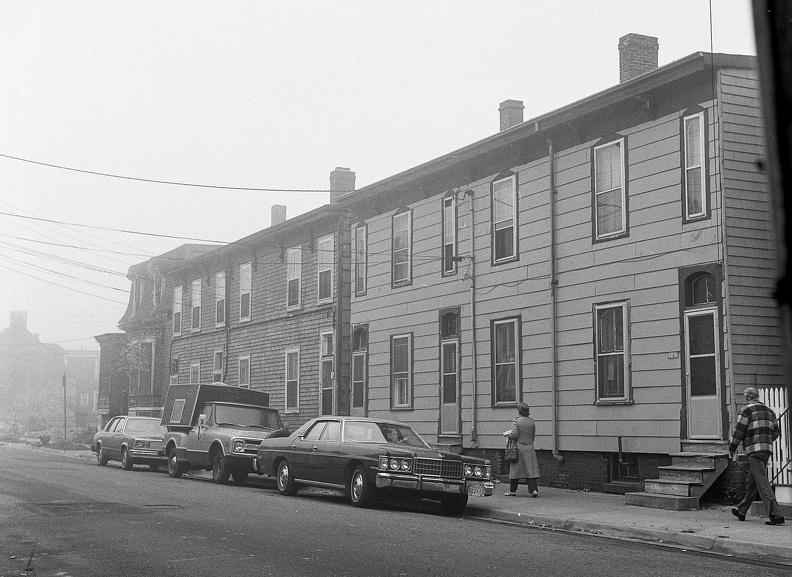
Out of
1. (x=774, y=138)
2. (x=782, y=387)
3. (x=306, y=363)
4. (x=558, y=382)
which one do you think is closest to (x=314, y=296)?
(x=306, y=363)

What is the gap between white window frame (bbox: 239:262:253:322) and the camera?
3506 cm

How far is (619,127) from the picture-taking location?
1841 centimetres

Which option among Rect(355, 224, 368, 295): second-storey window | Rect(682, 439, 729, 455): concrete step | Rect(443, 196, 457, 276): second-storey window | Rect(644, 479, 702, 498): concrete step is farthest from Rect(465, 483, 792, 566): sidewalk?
Rect(355, 224, 368, 295): second-storey window

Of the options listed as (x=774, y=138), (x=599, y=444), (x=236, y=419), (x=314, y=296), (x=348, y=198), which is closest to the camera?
(x=774, y=138)

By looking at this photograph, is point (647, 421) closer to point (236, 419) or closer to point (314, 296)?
point (236, 419)

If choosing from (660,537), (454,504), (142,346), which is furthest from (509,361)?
(142,346)

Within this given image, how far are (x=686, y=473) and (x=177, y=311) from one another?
98.3 ft

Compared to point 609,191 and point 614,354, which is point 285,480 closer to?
point 614,354

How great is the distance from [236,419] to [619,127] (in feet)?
36.8

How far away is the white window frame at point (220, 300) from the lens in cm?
3725

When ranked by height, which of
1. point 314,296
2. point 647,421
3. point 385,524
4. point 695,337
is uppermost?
point 314,296

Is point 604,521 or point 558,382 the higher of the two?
point 558,382

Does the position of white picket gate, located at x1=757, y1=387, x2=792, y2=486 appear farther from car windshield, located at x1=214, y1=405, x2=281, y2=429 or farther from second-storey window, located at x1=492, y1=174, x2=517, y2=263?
car windshield, located at x1=214, y1=405, x2=281, y2=429

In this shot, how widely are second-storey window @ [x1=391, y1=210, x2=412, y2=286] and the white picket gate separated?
472 inches
